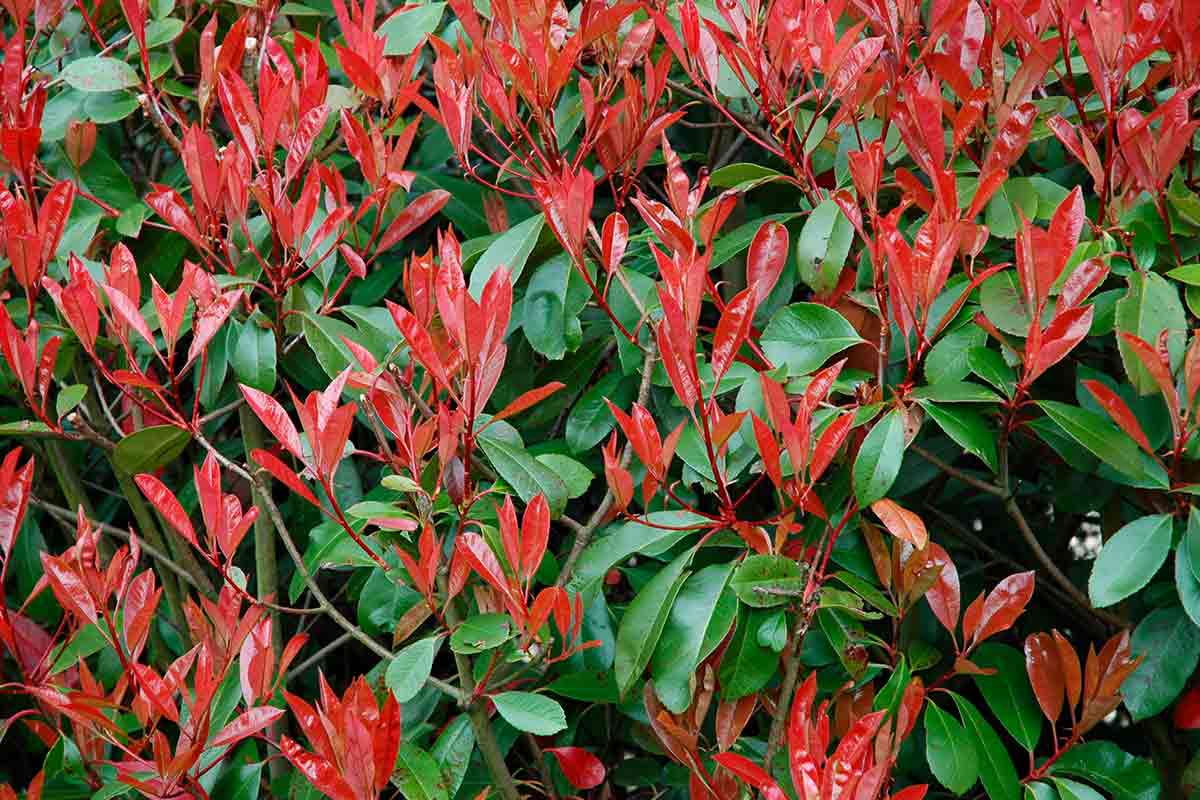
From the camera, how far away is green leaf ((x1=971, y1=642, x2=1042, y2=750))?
51.2 inches

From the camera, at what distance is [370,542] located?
1.30 metres

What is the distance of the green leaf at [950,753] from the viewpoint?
1.20m

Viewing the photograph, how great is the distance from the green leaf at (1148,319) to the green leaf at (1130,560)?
0.14 meters

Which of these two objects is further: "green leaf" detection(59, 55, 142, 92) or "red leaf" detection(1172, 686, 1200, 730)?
"green leaf" detection(59, 55, 142, 92)

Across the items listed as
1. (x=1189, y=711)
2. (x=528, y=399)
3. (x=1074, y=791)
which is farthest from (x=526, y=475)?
(x=1189, y=711)

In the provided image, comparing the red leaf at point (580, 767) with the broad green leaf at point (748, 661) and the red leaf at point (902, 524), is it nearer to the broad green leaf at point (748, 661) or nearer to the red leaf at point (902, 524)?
the broad green leaf at point (748, 661)

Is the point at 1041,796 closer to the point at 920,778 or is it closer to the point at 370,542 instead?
the point at 920,778

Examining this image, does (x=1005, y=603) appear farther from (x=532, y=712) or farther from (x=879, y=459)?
(x=532, y=712)

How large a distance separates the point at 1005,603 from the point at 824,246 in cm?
41

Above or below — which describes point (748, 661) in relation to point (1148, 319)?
below

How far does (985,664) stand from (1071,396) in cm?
32

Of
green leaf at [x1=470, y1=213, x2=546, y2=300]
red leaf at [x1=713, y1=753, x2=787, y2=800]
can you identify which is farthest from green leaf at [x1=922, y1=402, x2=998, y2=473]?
green leaf at [x1=470, y1=213, x2=546, y2=300]

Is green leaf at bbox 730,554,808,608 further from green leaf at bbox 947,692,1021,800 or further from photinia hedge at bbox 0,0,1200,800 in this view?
green leaf at bbox 947,692,1021,800

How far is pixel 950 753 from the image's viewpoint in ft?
3.97
